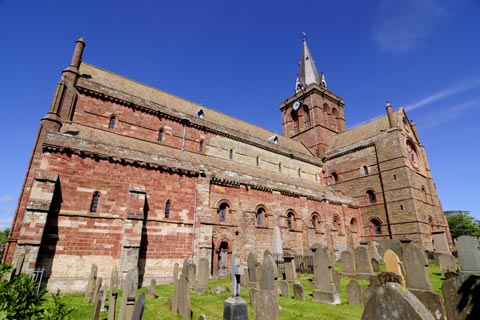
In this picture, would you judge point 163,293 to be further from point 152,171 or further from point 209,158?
point 209,158

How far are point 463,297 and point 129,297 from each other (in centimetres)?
621

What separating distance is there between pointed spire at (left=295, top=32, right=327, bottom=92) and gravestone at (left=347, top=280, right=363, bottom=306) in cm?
3276

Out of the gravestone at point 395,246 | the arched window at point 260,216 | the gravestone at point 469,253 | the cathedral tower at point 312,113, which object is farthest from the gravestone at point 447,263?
the cathedral tower at point 312,113

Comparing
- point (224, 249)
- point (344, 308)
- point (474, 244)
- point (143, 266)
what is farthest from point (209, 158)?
point (474, 244)

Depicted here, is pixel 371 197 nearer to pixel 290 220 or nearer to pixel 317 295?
pixel 290 220

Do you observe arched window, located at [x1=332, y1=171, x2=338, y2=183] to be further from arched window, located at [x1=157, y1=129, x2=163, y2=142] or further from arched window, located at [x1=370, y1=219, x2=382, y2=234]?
arched window, located at [x1=157, y1=129, x2=163, y2=142]

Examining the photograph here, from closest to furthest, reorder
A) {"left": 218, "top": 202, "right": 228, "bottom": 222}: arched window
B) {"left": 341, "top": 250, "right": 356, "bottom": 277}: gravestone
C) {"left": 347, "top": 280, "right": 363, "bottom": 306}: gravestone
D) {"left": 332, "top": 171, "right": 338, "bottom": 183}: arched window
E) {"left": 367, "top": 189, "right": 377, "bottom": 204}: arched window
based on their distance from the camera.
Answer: {"left": 347, "top": 280, "right": 363, "bottom": 306}: gravestone, {"left": 341, "top": 250, "right": 356, "bottom": 277}: gravestone, {"left": 218, "top": 202, "right": 228, "bottom": 222}: arched window, {"left": 367, "top": 189, "right": 377, "bottom": 204}: arched window, {"left": 332, "top": 171, "right": 338, "bottom": 183}: arched window

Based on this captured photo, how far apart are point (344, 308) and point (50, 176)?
1350 cm

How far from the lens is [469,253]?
414 inches

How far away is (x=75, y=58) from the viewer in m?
17.0

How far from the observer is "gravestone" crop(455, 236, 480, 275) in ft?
33.7

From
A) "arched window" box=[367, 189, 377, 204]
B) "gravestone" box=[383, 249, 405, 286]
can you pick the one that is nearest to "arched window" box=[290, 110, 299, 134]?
"arched window" box=[367, 189, 377, 204]

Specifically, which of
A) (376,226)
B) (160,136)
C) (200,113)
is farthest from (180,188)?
(376,226)

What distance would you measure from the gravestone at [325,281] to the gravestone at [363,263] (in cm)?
396
